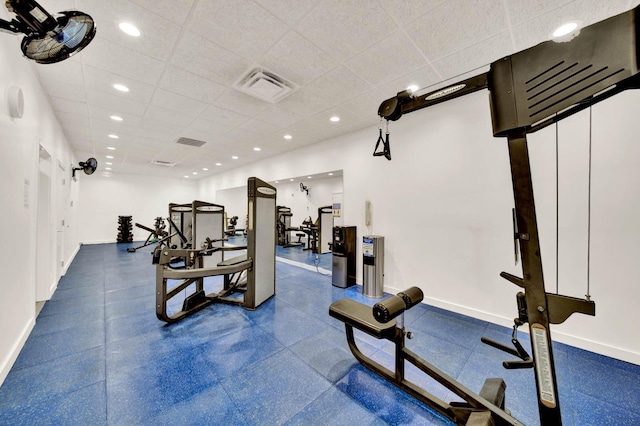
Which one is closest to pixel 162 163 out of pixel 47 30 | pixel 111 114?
pixel 111 114

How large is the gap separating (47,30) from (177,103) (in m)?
2.61

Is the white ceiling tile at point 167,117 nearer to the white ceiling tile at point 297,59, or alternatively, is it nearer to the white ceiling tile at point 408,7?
the white ceiling tile at point 297,59

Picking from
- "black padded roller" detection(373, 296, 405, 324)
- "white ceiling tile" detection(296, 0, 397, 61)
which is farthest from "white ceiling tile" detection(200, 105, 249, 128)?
"black padded roller" detection(373, 296, 405, 324)

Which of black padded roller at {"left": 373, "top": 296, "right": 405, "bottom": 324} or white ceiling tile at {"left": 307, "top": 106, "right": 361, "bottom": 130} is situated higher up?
white ceiling tile at {"left": 307, "top": 106, "right": 361, "bottom": 130}

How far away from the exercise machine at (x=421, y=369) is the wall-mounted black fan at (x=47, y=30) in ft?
8.35

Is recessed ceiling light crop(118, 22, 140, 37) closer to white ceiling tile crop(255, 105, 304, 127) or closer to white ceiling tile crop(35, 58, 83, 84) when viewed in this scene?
white ceiling tile crop(35, 58, 83, 84)

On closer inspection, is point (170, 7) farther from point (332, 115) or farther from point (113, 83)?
point (332, 115)

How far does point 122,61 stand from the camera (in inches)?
107

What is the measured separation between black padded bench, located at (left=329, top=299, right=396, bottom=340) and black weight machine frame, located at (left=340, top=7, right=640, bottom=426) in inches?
34.3

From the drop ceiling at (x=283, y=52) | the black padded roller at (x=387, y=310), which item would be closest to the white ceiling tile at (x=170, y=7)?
the drop ceiling at (x=283, y=52)

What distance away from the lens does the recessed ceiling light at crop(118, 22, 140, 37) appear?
218 centimetres

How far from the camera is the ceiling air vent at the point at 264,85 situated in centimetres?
293

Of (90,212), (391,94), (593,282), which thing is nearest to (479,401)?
(593,282)

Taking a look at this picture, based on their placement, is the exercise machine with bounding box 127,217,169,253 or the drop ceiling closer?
the drop ceiling
